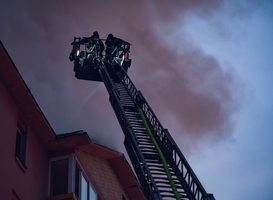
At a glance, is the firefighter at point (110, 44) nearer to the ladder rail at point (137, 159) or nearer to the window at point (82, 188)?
the ladder rail at point (137, 159)

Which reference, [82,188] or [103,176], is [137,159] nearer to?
[82,188]

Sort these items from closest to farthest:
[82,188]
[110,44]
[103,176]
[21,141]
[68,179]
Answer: [21,141] < [68,179] < [82,188] < [103,176] < [110,44]

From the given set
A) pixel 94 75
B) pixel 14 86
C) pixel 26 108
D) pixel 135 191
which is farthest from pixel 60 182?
pixel 94 75

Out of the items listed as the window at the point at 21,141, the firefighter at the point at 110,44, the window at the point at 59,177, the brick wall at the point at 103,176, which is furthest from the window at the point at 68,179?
the firefighter at the point at 110,44

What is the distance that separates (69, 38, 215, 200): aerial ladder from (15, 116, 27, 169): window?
370 cm

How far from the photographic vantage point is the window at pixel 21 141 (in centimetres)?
1130

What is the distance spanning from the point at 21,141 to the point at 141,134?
5759mm

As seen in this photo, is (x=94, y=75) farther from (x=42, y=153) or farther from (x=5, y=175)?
(x=5, y=175)

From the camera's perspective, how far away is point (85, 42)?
2352cm

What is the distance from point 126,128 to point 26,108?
430cm

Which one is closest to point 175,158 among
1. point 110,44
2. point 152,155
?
point 152,155

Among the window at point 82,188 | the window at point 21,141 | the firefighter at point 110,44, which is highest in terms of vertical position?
the firefighter at point 110,44

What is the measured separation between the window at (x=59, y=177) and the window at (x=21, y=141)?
184 cm

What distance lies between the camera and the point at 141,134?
16.0 meters
